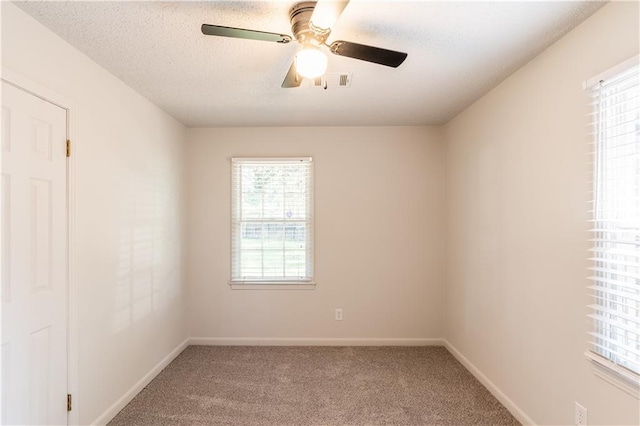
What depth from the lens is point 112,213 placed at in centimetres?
234

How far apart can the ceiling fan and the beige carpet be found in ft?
7.62

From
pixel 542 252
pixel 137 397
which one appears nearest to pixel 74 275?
pixel 137 397

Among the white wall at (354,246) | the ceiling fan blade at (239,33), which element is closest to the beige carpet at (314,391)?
the white wall at (354,246)

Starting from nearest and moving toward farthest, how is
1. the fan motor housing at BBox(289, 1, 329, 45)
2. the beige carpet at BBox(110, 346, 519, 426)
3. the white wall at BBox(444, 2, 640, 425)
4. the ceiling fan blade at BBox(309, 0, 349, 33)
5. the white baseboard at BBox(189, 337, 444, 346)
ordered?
1. the ceiling fan blade at BBox(309, 0, 349, 33)
2. the fan motor housing at BBox(289, 1, 329, 45)
3. the white wall at BBox(444, 2, 640, 425)
4. the beige carpet at BBox(110, 346, 519, 426)
5. the white baseboard at BBox(189, 337, 444, 346)

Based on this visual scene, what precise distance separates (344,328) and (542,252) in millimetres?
2230

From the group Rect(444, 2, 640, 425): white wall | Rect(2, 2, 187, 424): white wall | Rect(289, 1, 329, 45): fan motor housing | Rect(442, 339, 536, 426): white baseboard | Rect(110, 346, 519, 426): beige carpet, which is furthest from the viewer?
Rect(110, 346, 519, 426): beige carpet

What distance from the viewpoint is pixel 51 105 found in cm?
183

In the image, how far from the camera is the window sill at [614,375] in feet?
4.72

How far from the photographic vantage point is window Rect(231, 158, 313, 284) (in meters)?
3.66

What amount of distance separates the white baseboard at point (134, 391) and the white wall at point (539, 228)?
290cm


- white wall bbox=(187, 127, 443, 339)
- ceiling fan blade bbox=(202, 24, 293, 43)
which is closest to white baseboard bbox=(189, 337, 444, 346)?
white wall bbox=(187, 127, 443, 339)

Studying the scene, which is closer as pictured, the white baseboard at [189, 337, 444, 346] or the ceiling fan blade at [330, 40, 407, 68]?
the ceiling fan blade at [330, 40, 407, 68]

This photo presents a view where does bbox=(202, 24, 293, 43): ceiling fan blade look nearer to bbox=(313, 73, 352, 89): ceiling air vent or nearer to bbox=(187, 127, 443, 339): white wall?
bbox=(313, 73, 352, 89): ceiling air vent

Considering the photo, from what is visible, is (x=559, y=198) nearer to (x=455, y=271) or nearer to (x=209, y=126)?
(x=455, y=271)
